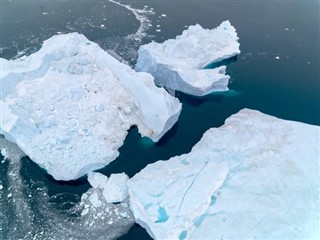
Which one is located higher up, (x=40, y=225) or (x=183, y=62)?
(x=183, y=62)

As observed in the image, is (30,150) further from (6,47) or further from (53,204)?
(6,47)

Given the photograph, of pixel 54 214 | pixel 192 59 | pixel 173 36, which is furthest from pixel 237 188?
pixel 173 36

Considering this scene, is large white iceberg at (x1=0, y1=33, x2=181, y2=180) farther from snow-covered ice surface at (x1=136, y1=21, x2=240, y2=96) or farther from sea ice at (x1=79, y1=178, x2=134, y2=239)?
snow-covered ice surface at (x1=136, y1=21, x2=240, y2=96)

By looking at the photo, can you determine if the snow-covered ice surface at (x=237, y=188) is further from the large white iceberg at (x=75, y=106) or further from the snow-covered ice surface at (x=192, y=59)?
the snow-covered ice surface at (x=192, y=59)

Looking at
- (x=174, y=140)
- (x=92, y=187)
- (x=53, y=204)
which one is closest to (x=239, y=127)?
(x=174, y=140)

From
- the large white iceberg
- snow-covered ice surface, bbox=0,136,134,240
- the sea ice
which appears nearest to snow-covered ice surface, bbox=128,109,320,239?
the sea ice

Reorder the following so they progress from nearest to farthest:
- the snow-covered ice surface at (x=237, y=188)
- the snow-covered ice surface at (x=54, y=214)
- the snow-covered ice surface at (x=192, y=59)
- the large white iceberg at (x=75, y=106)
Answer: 1. the snow-covered ice surface at (x=237, y=188)
2. the snow-covered ice surface at (x=54, y=214)
3. the large white iceberg at (x=75, y=106)
4. the snow-covered ice surface at (x=192, y=59)

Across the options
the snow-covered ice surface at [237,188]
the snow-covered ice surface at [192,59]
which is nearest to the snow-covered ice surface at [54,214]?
the snow-covered ice surface at [237,188]
